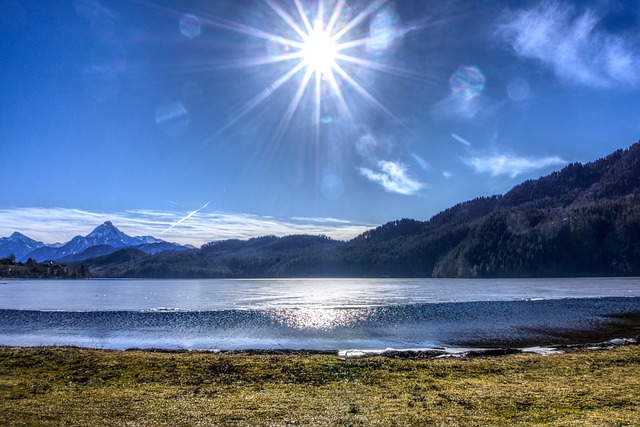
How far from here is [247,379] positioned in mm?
21828

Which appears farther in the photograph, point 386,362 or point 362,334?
point 362,334

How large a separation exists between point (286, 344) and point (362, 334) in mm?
9570

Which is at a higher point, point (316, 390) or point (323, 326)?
point (316, 390)

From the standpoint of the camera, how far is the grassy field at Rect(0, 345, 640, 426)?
569 inches

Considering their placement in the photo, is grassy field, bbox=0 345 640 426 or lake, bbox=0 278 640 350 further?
lake, bbox=0 278 640 350

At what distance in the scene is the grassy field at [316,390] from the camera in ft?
47.4

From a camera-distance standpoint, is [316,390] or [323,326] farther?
[323,326]

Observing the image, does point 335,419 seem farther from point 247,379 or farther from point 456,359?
point 456,359

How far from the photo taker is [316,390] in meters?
19.2

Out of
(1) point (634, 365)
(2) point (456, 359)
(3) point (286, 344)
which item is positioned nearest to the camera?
(1) point (634, 365)

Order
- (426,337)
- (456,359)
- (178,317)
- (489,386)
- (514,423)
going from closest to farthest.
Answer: (514,423)
(489,386)
(456,359)
(426,337)
(178,317)

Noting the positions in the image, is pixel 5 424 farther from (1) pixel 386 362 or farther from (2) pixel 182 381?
(1) pixel 386 362

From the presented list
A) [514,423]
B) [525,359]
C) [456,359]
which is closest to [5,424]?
[514,423]

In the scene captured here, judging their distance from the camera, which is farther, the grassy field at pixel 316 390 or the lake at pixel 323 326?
the lake at pixel 323 326
